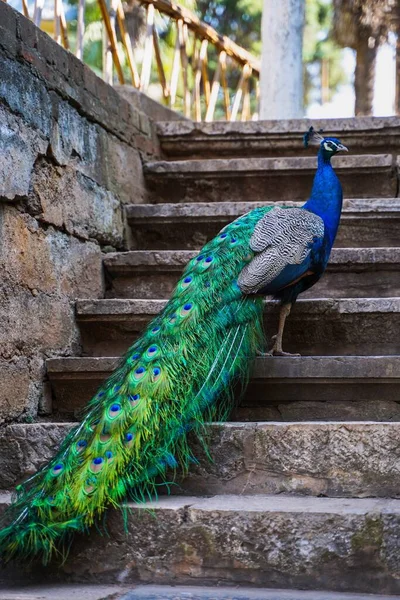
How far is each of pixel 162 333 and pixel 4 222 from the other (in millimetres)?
725

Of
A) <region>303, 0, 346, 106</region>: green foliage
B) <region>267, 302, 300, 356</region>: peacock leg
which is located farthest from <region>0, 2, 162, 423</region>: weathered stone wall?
<region>303, 0, 346, 106</region>: green foliage

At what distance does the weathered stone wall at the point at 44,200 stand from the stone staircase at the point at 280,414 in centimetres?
14

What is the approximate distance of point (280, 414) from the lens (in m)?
3.10

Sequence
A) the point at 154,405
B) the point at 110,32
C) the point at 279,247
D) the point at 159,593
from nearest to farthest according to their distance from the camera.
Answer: the point at 159,593 < the point at 154,405 < the point at 279,247 < the point at 110,32

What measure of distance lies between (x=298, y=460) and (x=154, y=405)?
50cm

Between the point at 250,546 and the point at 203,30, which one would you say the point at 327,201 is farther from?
the point at 203,30

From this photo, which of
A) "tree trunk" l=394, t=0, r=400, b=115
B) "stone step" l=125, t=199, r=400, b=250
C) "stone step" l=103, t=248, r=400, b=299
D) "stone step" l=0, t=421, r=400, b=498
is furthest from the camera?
"tree trunk" l=394, t=0, r=400, b=115

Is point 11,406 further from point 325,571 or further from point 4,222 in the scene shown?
point 325,571

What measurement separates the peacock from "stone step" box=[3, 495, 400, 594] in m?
0.10

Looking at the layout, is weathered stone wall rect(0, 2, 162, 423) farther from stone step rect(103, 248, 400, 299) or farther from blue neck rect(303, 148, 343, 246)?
blue neck rect(303, 148, 343, 246)

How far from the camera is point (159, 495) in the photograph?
262cm

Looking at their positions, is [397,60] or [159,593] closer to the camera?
[159,593]

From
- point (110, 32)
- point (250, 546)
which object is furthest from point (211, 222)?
point (250, 546)

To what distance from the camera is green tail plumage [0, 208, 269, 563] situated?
7.49 ft
